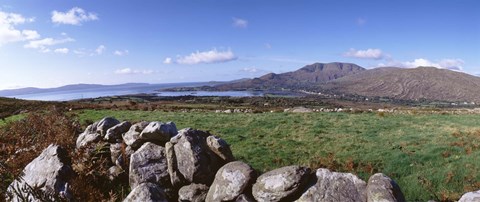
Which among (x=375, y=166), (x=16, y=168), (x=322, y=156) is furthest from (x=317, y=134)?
(x=16, y=168)

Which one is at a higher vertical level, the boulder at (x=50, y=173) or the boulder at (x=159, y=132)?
the boulder at (x=159, y=132)

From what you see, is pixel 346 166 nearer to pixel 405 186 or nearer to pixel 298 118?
pixel 405 186

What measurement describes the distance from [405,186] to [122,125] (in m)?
12.0

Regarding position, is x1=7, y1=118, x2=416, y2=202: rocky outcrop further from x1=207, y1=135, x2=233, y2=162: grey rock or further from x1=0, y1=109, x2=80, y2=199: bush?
x1=0, y1=109, x2=80, y2=199: bush

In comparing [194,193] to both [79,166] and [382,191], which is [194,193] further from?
[382,191]

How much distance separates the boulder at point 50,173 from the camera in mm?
11015

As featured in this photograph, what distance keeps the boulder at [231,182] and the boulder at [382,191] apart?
320 cm

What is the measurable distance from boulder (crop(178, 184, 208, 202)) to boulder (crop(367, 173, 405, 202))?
4932 mm

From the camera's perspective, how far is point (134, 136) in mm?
13602

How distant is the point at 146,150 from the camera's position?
12547 millimetres

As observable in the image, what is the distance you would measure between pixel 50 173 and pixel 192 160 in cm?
457

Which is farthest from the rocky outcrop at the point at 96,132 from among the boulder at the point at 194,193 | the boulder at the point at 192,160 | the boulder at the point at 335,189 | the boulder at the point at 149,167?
the boulder at the point at 335,189

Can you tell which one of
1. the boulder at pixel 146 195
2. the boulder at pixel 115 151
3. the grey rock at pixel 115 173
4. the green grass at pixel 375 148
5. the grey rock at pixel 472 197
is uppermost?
the boulder at pixel 115 151

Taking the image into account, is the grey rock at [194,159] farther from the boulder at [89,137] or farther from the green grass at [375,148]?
the green grass at [375,148]
